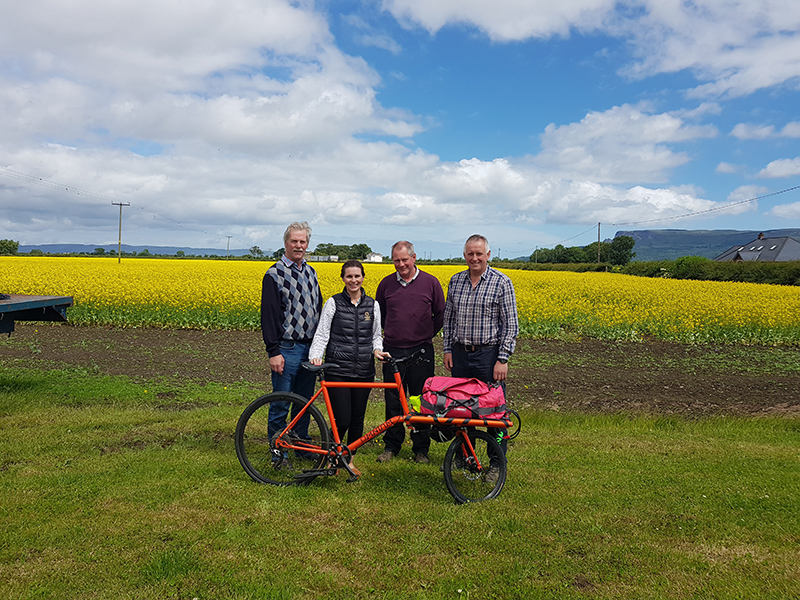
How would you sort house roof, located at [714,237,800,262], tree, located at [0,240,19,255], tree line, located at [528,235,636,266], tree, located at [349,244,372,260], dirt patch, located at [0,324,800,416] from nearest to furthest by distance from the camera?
dirt patch, located at [0,324,800,416]
tree, located at [349,244,372,260]
tree, located at [0,240,19,255]
house roof, located at [714,237,800,262]
tree line, located at [528,235,636,266]

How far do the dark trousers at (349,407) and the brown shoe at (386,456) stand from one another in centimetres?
51

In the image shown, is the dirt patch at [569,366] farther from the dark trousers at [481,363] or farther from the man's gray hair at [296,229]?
the man's gray hair at [296,229]

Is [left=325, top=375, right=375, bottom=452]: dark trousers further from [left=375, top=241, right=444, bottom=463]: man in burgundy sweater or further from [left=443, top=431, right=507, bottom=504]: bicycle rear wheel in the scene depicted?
[left=443, top=431, right=507, bottom=504]: bicycle rear wheel

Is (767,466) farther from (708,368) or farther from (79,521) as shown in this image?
(708,368)

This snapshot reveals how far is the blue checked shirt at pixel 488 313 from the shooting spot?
5.13m

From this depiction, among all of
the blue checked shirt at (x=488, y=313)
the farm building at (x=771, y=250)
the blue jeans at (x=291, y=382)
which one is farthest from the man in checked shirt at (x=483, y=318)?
the farm building at (x=771, y=250)

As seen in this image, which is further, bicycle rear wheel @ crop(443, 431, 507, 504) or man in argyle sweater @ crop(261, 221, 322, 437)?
man in argyle sweater @ crop(261, 221, 322, 437)

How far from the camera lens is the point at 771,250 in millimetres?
72875

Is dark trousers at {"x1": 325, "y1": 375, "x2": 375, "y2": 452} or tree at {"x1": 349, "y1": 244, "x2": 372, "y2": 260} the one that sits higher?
tree at {"x1": 349, "y1": 244, "x2": 372, "y2": 260}

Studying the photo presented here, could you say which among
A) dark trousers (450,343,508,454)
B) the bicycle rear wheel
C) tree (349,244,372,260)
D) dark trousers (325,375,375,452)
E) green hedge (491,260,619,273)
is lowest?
the bicycle rear wheel

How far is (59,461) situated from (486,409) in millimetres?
3801

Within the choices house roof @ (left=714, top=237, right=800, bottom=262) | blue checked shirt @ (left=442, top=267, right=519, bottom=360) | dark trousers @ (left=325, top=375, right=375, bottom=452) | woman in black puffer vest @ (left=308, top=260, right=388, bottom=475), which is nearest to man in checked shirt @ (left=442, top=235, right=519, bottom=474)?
blue checked shirt @ (left=442, top=267, right=519, bottom=360)

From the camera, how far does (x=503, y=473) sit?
4.58 meters

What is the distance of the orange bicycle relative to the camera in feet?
14.8
